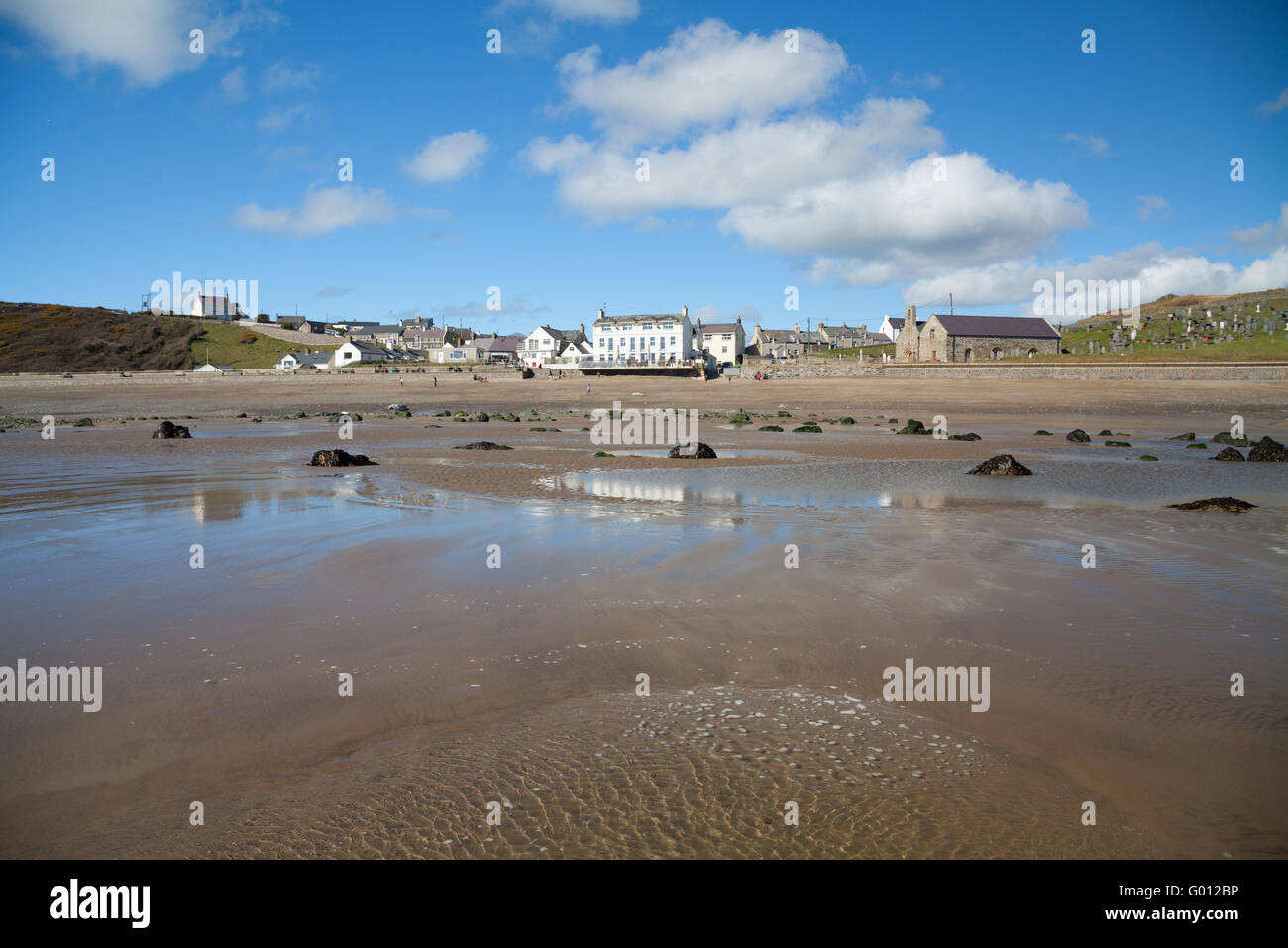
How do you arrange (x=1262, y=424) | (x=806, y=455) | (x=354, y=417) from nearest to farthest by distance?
(x=806, y=455)
(x=1262, y=424)
(x=354, y=417)

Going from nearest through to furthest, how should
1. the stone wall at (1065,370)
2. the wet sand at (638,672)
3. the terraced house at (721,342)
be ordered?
the wet sand at (638,672), the stone wall at (1065,370), the terraced house at (721,342)

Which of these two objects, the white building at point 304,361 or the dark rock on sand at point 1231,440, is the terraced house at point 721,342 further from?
the dark rock on sand at point 1231,440

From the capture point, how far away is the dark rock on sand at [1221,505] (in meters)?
10.7

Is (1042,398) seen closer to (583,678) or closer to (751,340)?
(583,678)

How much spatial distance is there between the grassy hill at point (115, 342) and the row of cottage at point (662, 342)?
28.6 feet

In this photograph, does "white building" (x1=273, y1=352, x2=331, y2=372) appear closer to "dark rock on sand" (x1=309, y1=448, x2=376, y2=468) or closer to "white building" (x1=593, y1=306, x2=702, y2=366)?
"white building" (x1=593, y1=306, x2=702, y2=366)

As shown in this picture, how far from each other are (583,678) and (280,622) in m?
2.75

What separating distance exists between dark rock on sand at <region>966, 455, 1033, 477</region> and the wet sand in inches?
107

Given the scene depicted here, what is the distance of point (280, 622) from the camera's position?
19.6ft

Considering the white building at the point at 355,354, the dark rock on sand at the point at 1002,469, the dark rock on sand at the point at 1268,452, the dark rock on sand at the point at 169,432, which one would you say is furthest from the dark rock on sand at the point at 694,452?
the white building at the point at 355,354

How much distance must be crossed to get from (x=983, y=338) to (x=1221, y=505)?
71.8 metres

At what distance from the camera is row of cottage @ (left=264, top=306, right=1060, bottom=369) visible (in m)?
76.2
